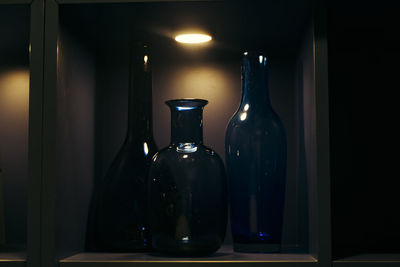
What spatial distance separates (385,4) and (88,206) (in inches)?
27.0

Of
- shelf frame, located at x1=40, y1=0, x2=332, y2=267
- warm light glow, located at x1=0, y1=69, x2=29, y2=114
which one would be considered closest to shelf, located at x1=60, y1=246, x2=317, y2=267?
shelf frame, located at x1=40, y1=0, x2=332, y2=267

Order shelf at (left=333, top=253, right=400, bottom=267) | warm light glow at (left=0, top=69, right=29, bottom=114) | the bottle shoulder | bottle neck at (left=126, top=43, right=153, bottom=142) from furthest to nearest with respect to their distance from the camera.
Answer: warm light glow at (left=0, top=69, right=29, bottom=114)
bottle neck at (left=126, top=43, right=153, bottom=142)
the bottle shoulder
shelf at (left=333, top=253, right=400, bottom=267)

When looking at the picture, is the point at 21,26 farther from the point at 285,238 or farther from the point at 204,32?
the point at 285,238

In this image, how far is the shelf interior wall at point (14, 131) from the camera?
1117mm

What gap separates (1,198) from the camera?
1.07 m

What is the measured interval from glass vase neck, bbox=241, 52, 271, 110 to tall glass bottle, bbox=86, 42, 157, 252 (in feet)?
0.66

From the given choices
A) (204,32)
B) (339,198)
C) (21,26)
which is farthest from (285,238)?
(21,26)

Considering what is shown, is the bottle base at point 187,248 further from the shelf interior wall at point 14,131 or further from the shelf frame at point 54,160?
the shelf interior wall at point 14,131

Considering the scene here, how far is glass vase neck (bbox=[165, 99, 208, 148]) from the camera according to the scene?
0.95m

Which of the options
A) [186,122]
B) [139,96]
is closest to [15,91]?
[139,96]

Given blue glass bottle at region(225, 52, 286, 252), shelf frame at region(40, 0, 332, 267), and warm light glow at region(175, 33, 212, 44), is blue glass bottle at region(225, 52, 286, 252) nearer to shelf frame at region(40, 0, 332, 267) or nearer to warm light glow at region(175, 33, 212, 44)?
shelf frame at region(40, 0, 332, 267)

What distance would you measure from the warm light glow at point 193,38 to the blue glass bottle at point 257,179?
0.24m

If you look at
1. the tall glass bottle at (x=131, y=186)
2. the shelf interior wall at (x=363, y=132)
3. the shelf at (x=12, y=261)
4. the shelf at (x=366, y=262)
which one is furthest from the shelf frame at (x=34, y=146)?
the shelf interior wall at (x=363, y=132)

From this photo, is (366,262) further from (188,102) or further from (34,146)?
(34,146)
